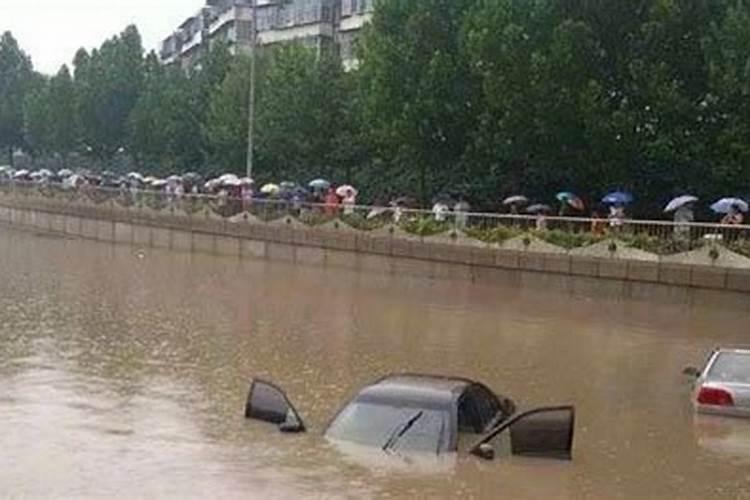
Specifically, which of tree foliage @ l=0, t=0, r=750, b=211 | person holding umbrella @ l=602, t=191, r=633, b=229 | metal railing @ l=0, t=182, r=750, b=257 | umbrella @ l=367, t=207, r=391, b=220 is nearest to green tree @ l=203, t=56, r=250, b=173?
tree foliage @ l=0, t=0, r=750, b=211

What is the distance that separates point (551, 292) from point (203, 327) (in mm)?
11892

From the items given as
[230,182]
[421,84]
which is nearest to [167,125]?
[230,182]

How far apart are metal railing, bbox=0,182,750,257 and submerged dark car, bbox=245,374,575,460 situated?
60.3 ft

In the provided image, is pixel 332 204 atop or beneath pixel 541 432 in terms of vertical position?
atop

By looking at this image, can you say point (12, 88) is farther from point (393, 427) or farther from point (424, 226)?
point (393, 427)

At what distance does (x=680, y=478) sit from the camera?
15.2m

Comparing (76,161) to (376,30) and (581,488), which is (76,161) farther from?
(581,488)

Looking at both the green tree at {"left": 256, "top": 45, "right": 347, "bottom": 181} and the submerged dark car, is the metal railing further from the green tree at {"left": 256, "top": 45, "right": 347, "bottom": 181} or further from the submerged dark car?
the submerged dark car

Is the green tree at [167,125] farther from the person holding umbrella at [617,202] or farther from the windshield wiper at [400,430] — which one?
the windshield wiper at [400,430]

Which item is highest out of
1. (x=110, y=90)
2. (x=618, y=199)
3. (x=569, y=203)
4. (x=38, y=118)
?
(x=110, y=90)

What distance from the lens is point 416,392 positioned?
1488 cm

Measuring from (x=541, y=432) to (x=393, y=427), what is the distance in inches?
75.5

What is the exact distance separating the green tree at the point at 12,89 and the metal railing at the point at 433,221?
147 feet

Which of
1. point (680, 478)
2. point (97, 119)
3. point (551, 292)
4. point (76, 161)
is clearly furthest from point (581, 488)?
point (76, 161)
